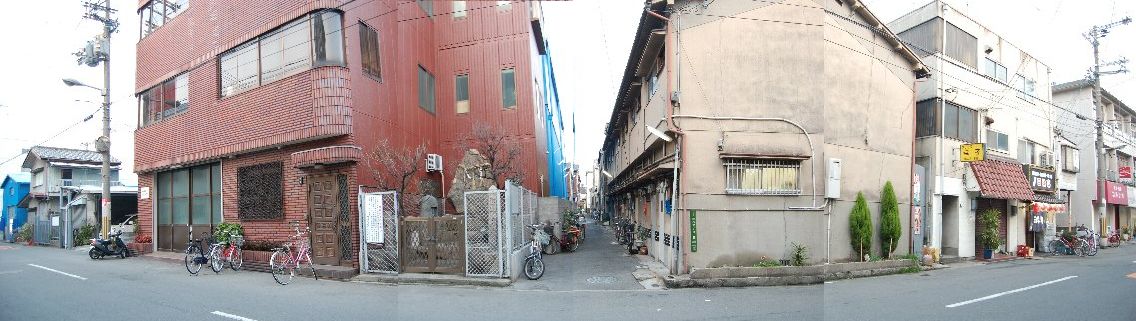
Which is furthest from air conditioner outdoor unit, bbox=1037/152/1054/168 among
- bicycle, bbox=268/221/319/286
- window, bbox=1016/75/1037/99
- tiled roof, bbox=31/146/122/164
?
tiled roof, bbox=31/146/122/164

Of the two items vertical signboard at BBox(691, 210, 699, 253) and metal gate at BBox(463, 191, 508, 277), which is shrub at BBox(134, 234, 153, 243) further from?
vertical signboard at BBox(691, 210, 699, 253)

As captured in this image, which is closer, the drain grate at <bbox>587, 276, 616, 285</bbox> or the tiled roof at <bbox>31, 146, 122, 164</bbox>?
the drain grate at <bbox>587, 276, 616, 285</bbox>

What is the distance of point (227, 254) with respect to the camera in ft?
39.4

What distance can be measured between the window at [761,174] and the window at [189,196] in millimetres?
12575

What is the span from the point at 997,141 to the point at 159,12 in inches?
1011

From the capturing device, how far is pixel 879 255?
1191 centimetres

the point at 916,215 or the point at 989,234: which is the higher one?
the point at 916,215

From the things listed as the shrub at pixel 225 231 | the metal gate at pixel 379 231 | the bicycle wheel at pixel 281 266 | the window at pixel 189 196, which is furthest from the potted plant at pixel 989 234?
the window at pixel 189 196

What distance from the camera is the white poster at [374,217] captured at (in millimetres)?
10258

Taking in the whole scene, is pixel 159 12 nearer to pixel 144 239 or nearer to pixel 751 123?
pixel 144 239

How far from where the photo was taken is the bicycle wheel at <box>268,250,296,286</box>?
32.6 feet

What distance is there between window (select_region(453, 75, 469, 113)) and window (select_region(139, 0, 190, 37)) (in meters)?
11.7

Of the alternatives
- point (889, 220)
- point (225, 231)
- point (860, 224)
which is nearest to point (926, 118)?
point (889, 220)

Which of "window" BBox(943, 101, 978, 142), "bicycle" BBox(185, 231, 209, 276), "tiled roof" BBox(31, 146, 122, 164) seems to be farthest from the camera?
"tiled roof" BBox(31, 146, 122, 164)
